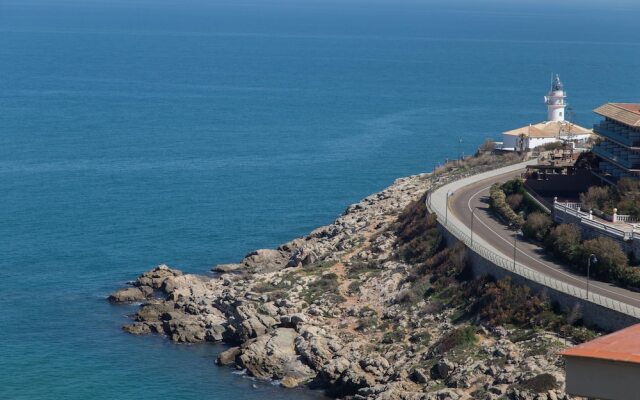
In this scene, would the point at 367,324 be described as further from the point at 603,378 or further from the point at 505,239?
the point at 603,378

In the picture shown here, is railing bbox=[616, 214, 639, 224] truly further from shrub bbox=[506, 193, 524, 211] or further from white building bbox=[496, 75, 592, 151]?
white building bbox=[496, 75, 592, 151]

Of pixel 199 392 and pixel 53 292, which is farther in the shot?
pixel 53 292

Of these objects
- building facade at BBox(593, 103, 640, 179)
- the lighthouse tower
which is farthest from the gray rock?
the lighthouse tower

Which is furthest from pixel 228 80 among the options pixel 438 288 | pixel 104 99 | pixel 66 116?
pixel 438 288

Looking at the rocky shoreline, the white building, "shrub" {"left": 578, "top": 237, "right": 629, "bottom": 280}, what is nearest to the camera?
the rocky shoreline

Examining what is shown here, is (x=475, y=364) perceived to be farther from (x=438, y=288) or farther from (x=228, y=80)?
(x=228, y=80)

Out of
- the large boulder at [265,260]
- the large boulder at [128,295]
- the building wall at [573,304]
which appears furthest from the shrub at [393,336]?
the large boulder at [128,295]

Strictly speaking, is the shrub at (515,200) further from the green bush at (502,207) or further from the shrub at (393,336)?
the shrub at (393,336)
